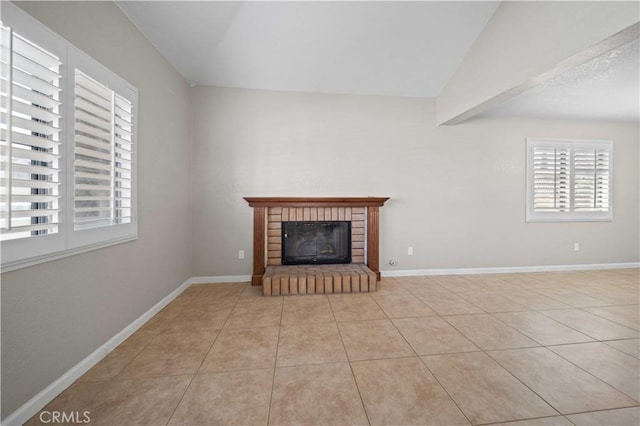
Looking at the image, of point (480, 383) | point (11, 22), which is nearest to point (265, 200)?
point (11, 22)

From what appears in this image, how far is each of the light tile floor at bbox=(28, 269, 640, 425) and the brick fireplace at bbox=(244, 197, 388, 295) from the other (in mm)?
210

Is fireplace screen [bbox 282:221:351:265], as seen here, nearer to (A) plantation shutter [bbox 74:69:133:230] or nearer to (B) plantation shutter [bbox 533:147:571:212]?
(A) plantation shutter [bbox 74:69:133:230]

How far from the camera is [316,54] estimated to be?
3.01 m

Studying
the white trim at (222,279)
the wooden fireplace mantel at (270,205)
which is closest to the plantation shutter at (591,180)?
the wooden fireplace mantel at (270,205)

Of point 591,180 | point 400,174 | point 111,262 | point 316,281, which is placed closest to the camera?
point 111,262

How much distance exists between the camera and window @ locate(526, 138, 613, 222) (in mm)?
4059

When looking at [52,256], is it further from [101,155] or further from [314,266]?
[314,266]

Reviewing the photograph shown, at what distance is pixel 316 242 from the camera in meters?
3.60

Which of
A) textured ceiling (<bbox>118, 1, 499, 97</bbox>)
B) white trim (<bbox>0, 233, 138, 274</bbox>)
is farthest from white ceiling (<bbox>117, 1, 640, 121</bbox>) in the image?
white trim (<bbox>0, 233, 138, 274</bbox>)

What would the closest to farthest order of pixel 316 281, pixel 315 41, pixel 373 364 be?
pixel 373 364
pixel 315 41
pixel 316 281

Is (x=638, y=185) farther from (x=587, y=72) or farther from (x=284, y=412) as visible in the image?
(x=284, y=412)

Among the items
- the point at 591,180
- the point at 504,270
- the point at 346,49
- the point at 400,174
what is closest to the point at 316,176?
the point at 400,174

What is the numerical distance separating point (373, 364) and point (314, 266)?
1852 mm

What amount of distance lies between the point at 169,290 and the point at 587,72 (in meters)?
5.07
